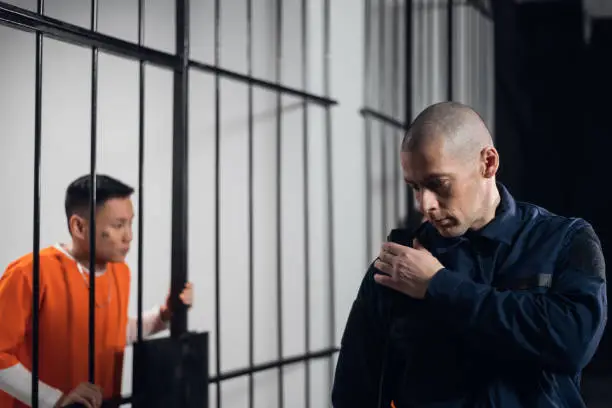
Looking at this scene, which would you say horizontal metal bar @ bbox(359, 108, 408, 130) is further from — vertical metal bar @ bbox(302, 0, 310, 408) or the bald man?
the bald man

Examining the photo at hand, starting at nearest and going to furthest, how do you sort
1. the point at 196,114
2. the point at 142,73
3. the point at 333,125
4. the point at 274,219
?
the point at 142,73
the point at 196,114
the point at 274,219
the point at 333,125

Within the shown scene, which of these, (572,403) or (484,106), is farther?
(484,106)

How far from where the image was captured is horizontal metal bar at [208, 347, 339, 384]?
8.39ft

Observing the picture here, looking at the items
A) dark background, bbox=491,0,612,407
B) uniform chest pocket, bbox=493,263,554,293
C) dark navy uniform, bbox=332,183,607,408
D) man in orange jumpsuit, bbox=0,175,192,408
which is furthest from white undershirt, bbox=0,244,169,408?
dark background, bbox=491,0,612,407

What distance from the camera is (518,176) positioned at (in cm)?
500

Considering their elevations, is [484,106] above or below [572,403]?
above

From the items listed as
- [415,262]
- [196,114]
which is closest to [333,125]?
[196,114]

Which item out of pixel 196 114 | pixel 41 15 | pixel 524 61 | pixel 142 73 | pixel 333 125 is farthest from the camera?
pixel 524 61

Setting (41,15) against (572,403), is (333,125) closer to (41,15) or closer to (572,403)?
(41,15)

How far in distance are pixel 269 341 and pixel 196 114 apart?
3.41 feet

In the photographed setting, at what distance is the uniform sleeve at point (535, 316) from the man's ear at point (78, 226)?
3.79 ft

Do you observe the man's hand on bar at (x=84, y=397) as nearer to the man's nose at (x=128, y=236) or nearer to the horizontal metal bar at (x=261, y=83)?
the man's nose at (x=128, y=236)

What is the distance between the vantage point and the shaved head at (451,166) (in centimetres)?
136

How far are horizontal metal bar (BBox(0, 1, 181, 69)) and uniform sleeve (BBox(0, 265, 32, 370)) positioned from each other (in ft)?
1.96
